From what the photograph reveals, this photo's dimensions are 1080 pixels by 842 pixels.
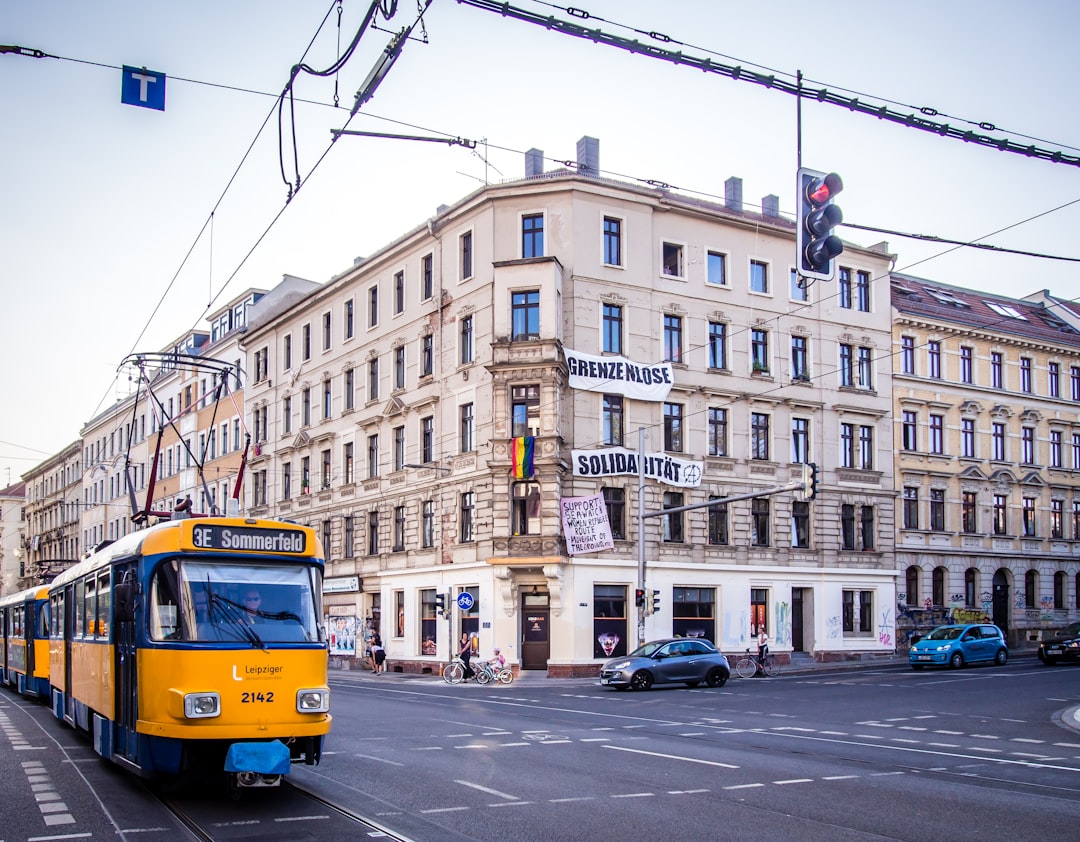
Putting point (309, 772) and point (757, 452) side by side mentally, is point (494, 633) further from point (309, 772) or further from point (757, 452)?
point (309, 772)

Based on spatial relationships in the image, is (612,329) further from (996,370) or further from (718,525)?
(996,370)

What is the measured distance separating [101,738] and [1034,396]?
5058 cm

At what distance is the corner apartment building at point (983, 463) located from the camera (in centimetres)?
5006

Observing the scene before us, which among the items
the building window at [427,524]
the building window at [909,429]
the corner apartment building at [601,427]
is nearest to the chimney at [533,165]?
the corner apartment building at [601,427]

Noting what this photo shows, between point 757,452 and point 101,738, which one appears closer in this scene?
point 101,738

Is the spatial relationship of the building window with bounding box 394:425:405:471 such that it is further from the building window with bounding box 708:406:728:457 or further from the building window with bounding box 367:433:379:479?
the building window with bounding box 708:406:728:457

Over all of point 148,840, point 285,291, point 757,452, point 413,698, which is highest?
point 285,291

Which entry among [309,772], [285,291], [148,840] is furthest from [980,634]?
[285,291]

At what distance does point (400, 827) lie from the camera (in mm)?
10523

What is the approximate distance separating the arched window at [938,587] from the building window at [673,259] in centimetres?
1846

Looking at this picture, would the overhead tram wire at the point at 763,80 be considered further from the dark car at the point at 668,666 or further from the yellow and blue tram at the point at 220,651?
the dark car at the point at 668,666

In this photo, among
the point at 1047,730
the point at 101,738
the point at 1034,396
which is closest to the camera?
the point at 101,738

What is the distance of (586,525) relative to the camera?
129 feet

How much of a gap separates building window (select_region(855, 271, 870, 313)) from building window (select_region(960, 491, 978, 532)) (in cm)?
1017
